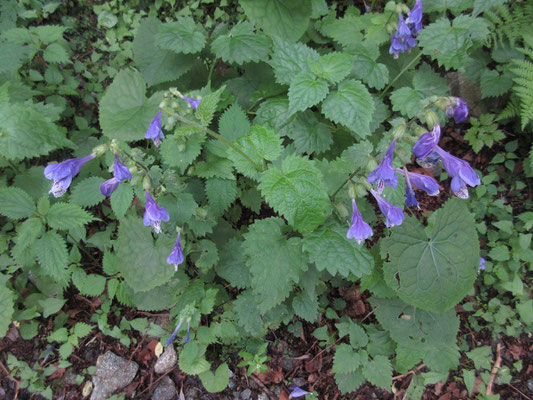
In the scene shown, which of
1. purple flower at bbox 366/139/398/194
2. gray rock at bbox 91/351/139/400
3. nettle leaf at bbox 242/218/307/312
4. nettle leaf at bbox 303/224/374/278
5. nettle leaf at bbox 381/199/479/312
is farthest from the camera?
gray rock at bbox 91/351/139/400

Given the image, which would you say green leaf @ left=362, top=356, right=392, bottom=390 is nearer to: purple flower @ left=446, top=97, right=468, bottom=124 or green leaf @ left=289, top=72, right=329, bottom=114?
purple flower @ left=446, top=97, right=468, bottom=124

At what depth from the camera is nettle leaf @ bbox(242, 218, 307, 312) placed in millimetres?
2350

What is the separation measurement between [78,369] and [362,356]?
259 centimetres

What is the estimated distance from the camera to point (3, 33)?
368 centimetres

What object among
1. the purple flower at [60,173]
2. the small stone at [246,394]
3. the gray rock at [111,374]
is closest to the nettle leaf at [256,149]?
the purple flower at [60,173]

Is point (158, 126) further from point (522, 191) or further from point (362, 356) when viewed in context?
point (522, 191)

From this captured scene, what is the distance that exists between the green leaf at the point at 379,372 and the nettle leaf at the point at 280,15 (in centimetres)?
278

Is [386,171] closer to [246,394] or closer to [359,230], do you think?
[359,230]

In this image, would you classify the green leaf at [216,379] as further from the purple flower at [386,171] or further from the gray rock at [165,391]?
the purple flower at [386,171]

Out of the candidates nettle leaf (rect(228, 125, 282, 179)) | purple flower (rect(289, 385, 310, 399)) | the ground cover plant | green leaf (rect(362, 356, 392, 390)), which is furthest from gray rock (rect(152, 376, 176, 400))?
nettle leaf (rect(228, 125, 282, 179))

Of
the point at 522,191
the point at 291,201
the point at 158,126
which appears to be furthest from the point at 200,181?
the point at 522,191

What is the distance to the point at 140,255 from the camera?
2725 mm

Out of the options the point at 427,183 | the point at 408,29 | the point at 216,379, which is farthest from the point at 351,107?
the point at 216,379

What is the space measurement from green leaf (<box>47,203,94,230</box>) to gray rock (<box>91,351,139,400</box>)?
130cm
